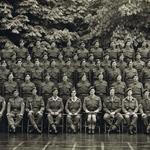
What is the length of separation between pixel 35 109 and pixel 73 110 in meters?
1.25

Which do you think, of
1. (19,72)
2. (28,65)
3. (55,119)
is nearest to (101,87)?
(55,119)

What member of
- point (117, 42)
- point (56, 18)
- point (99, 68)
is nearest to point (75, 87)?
point (99, 68)

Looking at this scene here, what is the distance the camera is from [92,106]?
19.6 metres

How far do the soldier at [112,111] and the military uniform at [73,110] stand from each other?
851 millimetres

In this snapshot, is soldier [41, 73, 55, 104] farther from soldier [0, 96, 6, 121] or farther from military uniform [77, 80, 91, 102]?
soldier [0, 96, 6, 121]

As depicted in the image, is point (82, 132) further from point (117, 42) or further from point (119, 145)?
point (117, 42)

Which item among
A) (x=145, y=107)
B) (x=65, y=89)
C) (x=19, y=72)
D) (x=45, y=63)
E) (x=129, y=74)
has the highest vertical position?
(x=45, y=63)

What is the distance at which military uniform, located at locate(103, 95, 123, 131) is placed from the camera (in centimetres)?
1920

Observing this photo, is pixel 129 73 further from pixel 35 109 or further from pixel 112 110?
pixel 35 109

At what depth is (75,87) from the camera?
68.8 feet

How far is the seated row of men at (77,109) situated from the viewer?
1923cm

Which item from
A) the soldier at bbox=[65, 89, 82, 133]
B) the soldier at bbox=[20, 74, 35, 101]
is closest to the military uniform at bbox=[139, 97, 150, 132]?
the soldier at bbox=[65, 89, 82, 133]

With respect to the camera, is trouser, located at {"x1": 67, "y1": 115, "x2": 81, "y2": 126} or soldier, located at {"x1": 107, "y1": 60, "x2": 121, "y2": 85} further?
soldier, located at {"x1": 107, "y1": 60, "x2": 121, "y2": 85}

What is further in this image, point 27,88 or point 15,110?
point 27,88
